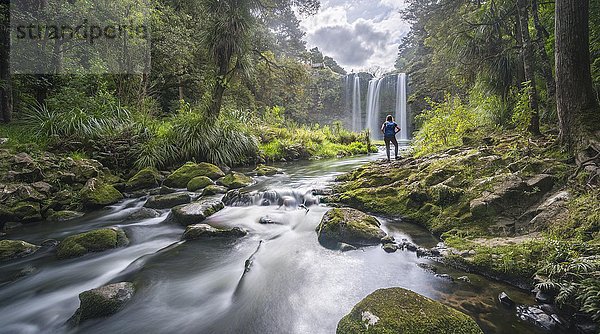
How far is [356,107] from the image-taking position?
38.2 m

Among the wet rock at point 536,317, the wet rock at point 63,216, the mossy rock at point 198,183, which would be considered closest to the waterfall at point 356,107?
the mossy rock at point 198,183

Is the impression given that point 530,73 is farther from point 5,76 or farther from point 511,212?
point 5,76

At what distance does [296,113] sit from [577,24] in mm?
28396

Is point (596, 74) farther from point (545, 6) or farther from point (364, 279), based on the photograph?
point (364, 279)

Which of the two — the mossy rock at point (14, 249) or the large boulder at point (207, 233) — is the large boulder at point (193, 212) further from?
the mossy rock at point (14, 249)

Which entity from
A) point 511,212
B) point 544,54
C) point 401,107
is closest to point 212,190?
point 511,212

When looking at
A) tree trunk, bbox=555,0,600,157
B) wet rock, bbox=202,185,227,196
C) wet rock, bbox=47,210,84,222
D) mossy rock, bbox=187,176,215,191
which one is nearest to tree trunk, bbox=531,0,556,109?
tree trunk, bbox=555,0,600,157

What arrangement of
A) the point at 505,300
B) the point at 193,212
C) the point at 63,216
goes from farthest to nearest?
the point at 63,216 → the point at 193,212 → the point at 505,300

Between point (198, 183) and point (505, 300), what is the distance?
6.62 meters

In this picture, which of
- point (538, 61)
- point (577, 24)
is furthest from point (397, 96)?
point (577, 24)

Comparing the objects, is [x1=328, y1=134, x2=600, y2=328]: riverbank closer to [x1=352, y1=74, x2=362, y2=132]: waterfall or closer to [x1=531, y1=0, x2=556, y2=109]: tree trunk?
[x1=531, y1=0, x2=556, y2=109]: tree trunk

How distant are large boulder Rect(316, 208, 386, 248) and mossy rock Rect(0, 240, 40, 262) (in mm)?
4130

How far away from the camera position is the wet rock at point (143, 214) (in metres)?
5.47

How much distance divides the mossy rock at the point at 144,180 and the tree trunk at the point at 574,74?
28.1 feet
